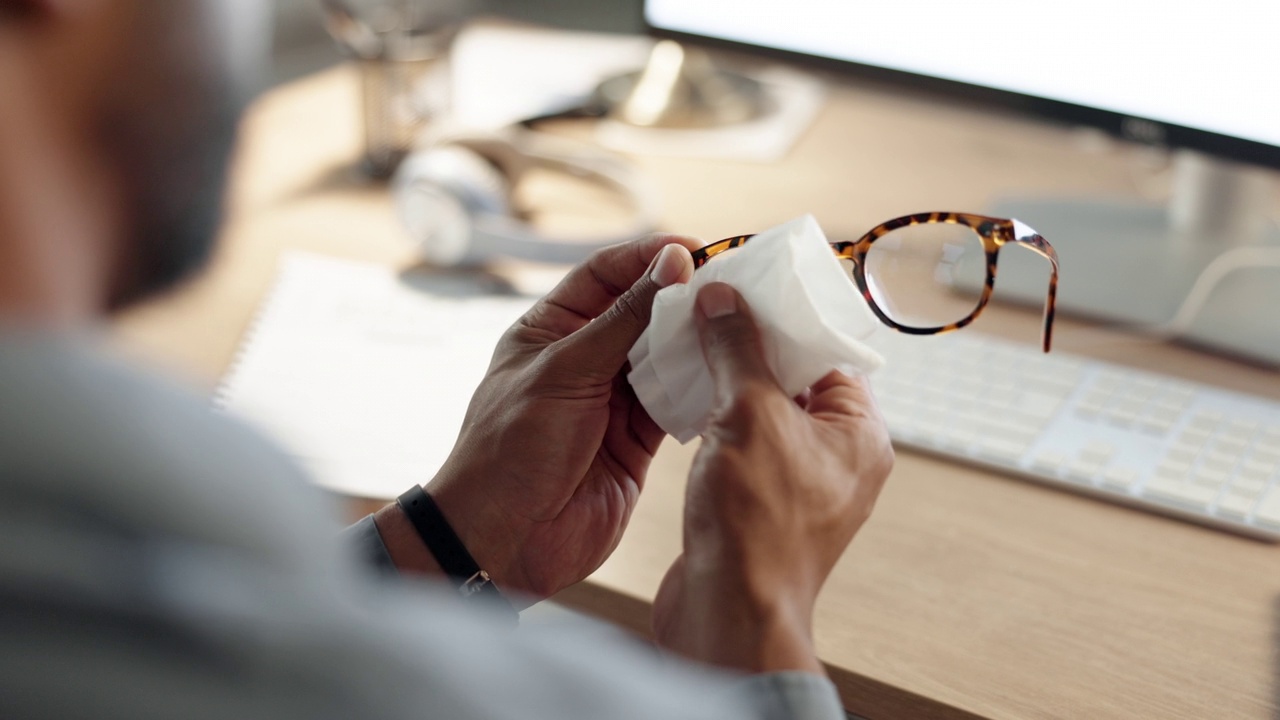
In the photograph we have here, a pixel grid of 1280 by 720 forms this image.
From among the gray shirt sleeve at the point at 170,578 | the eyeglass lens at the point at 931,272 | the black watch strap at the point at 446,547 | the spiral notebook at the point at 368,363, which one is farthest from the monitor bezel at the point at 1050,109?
the gray shirt sleeve at the point at 170,578

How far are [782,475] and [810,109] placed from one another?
0.88 metres

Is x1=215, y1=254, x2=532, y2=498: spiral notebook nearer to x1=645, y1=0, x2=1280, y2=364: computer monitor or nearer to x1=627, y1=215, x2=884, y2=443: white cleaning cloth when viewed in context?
x1=627, y1=215, x2=884, y2=443: white cleaning cloth

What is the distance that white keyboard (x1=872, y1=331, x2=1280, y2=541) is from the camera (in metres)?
0.67

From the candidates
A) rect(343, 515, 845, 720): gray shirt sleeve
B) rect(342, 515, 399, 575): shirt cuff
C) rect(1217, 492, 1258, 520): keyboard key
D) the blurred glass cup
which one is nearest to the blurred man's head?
the blurred glass cup

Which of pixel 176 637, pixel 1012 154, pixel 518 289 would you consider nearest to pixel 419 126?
pixel 518 289

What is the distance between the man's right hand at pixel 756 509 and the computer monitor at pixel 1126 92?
0.43 meters

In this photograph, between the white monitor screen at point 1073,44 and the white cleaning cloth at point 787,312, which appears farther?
the white monitor screen at point 1073,44

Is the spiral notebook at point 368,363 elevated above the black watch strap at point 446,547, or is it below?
above

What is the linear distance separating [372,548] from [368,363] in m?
0.23

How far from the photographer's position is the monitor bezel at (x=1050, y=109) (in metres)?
0.82

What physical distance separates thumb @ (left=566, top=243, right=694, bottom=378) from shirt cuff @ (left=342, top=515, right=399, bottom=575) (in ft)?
0.48

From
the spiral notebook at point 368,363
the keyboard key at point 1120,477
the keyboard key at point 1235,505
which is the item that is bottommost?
the keyboard key at point 1235,505

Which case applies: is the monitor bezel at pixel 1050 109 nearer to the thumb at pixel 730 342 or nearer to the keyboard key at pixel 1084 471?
the keyboard key at pixel 1084 471

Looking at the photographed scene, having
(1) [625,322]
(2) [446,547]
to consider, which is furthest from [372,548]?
A: (1) [625,322]
